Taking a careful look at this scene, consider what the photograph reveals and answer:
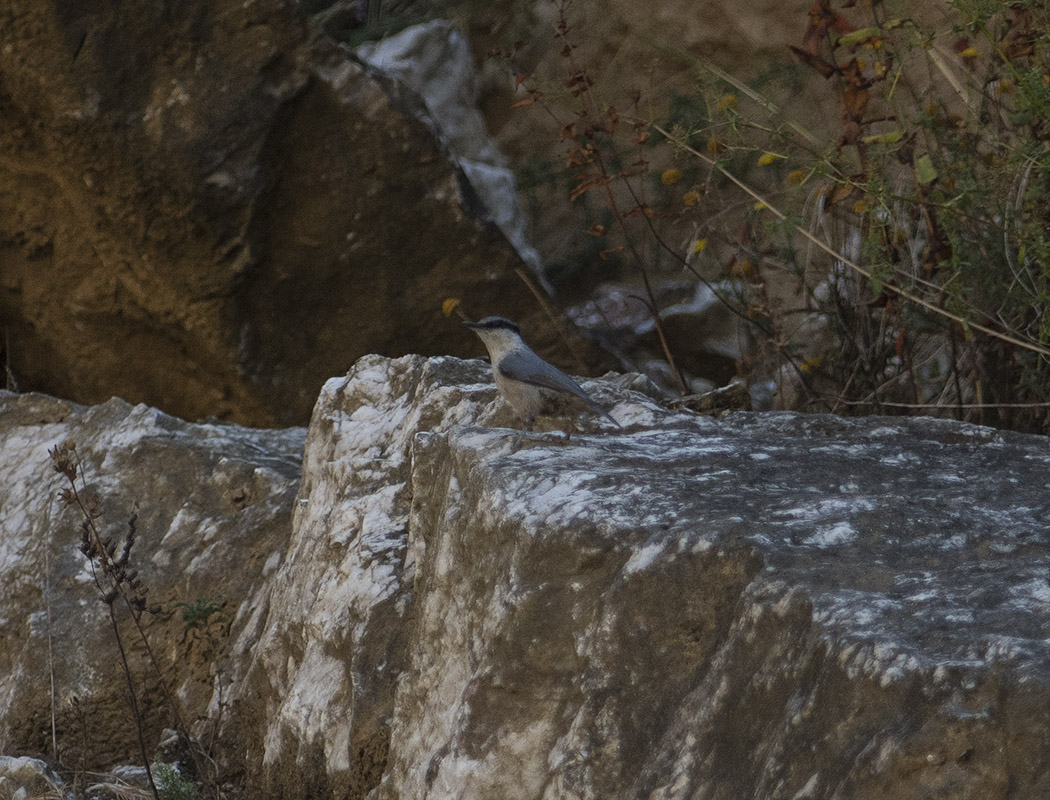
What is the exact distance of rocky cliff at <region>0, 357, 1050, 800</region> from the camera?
1730mm

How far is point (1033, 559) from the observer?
79.2 inches

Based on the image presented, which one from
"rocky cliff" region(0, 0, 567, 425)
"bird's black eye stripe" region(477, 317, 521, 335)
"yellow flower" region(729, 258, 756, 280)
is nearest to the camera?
"bird's black eye stripe" region(477, 317, 521, 335)

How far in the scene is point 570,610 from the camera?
219 cm

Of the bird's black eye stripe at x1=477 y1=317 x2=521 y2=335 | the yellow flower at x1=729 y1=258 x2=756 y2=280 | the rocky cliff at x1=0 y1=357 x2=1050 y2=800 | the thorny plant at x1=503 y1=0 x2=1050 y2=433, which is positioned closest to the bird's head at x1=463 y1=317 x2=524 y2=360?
the bird's black eye stripe at x1=477 y1=317 x2=521 y2=335

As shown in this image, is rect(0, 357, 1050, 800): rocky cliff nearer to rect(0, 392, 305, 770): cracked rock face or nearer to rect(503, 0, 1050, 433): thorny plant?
rect(0, 392, 305, 770): cracked rock face

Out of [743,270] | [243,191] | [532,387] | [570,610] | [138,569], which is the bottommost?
[138,569]

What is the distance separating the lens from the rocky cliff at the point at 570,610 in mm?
1730

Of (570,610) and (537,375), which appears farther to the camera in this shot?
(537,375)

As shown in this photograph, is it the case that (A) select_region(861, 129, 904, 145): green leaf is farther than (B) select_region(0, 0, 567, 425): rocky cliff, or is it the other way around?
(B) select_region(0, 0, 567, 425): rocky cliff

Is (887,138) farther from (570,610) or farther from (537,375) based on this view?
(570,610)

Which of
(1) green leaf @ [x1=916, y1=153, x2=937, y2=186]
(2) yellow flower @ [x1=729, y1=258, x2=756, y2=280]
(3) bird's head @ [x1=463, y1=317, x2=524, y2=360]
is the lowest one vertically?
(3) bird's head @ [x1=463, y1=317, x2=524, y2=360]

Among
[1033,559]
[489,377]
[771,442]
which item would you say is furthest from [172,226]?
[1033,559]

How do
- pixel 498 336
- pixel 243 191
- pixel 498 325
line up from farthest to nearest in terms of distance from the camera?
pixel 243 191
pixel 498 325
pixel 498 336

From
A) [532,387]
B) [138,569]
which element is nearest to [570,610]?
[532,387]
